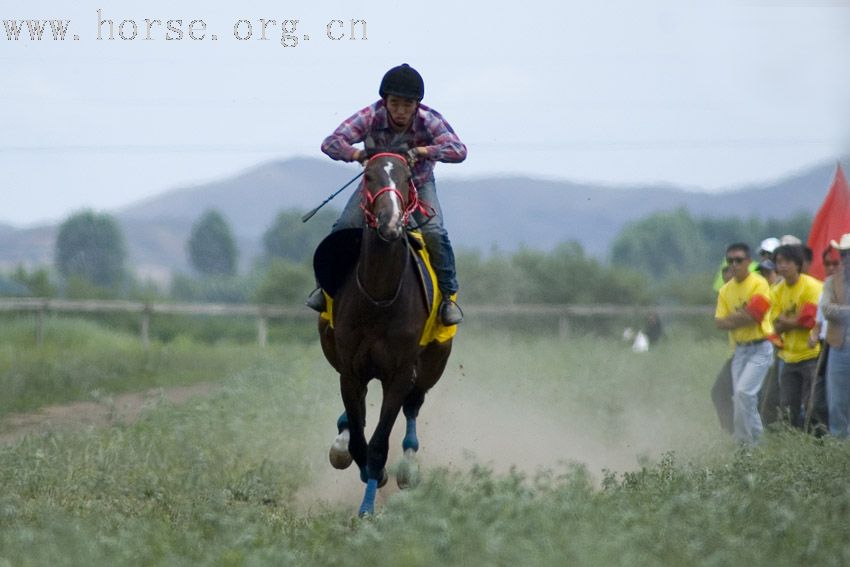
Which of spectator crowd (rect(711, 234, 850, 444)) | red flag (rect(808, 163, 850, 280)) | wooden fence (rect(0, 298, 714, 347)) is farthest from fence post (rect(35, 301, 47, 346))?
spectator crowd (rect(711, 234, 850, 444))

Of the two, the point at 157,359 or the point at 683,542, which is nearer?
the point at 683,542

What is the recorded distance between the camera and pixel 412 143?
10.1m

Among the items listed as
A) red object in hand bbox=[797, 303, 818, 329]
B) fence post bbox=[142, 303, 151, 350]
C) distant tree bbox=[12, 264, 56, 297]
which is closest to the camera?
red object in hand bbox=[797, 303, 818, 329]

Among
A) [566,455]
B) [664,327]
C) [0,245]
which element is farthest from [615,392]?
[0,245]

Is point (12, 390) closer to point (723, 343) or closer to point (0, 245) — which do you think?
point (723, 343)

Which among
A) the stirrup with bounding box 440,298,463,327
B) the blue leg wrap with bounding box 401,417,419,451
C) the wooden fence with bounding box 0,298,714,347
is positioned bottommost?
the wooden fence with bounding box 0,298,714,347

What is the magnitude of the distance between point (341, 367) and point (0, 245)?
2277 inches

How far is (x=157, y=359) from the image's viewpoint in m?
24.3

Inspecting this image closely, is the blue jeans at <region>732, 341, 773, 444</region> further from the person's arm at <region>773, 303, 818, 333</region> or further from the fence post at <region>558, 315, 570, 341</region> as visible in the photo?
the fence post at <region>558, 315, 570, 341</region>

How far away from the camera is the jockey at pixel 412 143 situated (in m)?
9.73

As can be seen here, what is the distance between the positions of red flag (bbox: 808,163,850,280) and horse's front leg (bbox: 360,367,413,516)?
864 centimetres

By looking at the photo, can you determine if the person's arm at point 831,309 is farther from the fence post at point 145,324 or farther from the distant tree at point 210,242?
the distant tree at point 210,242

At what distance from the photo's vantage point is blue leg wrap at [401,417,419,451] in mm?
11344

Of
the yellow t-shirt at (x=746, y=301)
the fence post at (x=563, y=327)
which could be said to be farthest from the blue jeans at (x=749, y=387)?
the fence post at (x=563, y=327)
